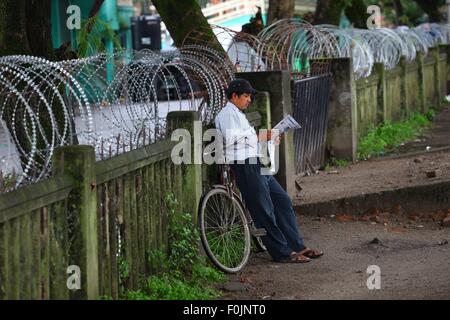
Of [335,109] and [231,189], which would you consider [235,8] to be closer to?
[335,109]

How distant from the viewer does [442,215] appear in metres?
12.0

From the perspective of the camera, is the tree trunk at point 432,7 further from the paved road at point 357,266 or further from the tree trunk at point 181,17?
the paved road at point 357,266

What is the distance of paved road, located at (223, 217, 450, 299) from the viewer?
8422mm

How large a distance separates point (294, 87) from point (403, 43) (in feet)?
37.1

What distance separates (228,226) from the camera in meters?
9.66

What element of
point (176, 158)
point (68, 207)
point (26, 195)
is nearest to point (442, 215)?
point (176, 158)

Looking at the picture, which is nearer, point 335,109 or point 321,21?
point 335,109

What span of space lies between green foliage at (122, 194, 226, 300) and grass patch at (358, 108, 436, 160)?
338 inches

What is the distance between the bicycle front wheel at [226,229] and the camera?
371 inches

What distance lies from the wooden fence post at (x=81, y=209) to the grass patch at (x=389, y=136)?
34.8 ft

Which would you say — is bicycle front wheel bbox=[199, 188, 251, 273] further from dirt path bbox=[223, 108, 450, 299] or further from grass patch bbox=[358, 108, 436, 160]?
grass patch bbox=[358, 108, 436, 160]
